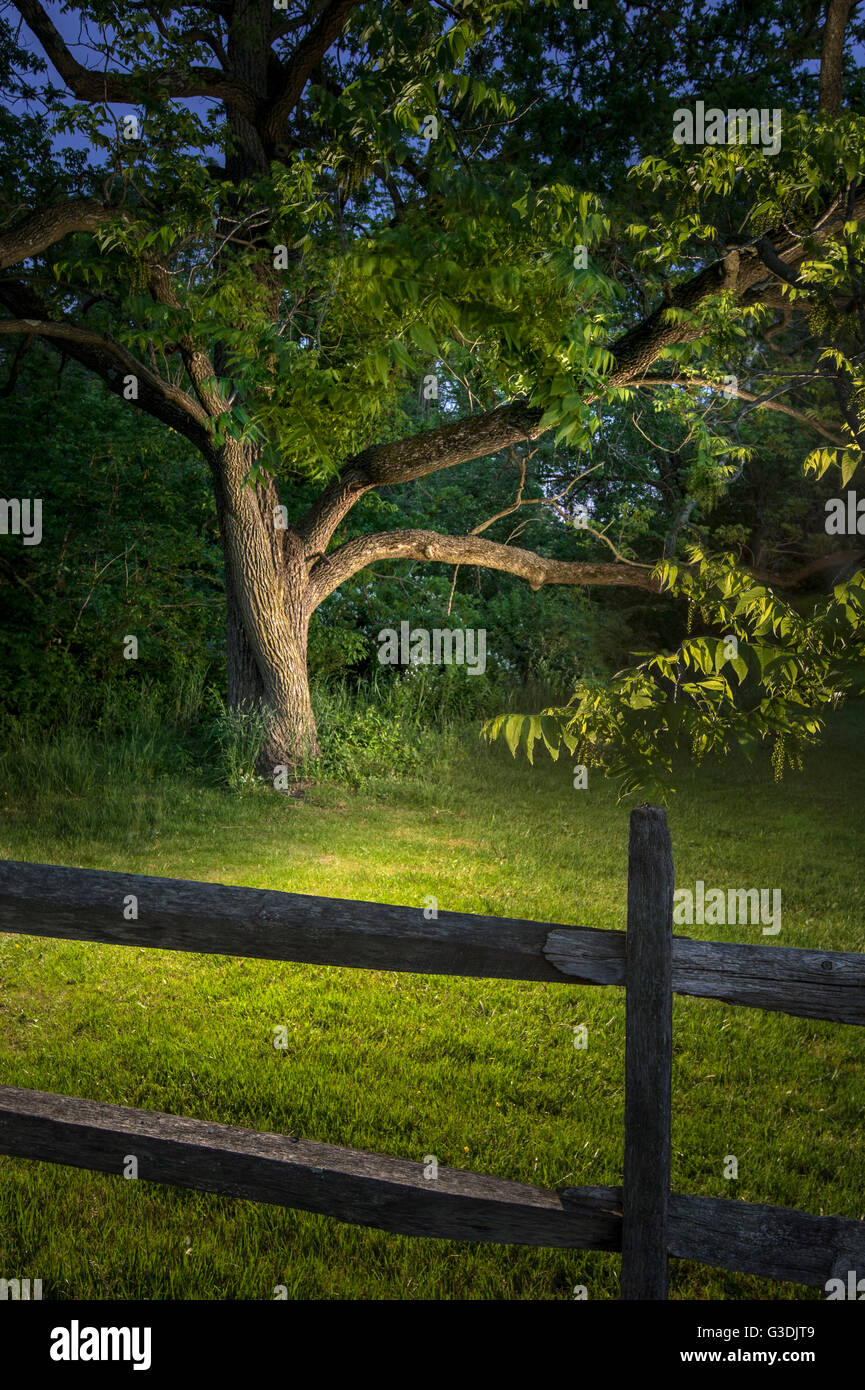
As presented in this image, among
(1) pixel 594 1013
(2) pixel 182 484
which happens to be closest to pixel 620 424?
(2) pixel 182 484

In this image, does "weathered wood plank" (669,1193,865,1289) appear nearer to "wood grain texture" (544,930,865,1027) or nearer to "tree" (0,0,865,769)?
"wood grain texture" (544,930,865,1027)

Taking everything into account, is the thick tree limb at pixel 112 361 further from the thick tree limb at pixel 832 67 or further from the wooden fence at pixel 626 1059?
the wooden fence at pixel 626 1059

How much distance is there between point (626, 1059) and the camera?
2.91m

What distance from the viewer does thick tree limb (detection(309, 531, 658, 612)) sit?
41.9 ft

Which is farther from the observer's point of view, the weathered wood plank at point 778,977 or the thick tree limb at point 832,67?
the thick tree limb at point 832,67

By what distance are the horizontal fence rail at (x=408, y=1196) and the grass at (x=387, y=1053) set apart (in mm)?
740

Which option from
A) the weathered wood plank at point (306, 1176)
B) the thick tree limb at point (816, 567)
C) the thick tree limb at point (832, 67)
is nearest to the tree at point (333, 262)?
the thick tree limb at point (832, 67)

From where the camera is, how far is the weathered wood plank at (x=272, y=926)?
3000 millimetres

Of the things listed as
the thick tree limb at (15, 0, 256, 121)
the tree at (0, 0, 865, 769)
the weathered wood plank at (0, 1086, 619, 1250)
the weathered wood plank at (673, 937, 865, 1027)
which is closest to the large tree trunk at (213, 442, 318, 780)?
the tree at (0, 0, 865, 769)

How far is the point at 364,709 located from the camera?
1448 centimetres

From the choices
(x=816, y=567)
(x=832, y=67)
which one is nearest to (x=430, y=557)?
(x=832, y=67)

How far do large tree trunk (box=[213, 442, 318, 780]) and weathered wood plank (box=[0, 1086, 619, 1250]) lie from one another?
894cm
